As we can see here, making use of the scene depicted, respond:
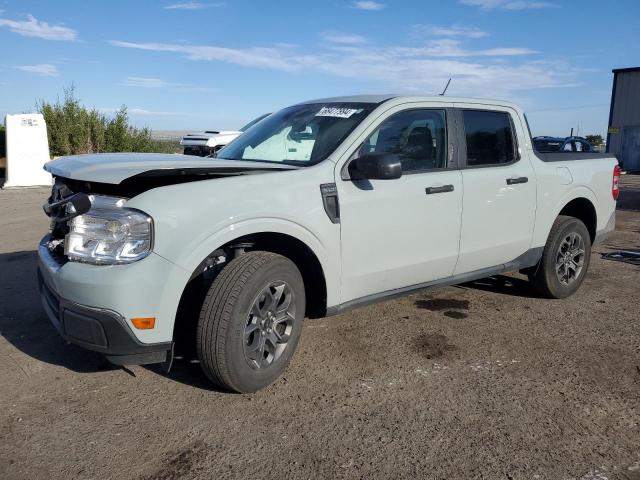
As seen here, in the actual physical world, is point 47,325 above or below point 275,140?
below

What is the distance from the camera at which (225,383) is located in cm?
324

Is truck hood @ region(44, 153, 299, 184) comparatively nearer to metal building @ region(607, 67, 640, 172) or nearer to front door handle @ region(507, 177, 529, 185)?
front door handle @ region(507, 177, 529, 185)

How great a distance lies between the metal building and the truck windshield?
28.8 metres

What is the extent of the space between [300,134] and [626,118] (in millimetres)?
30456

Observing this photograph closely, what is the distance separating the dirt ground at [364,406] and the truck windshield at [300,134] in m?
1.46

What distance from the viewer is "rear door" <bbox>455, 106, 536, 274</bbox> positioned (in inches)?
174

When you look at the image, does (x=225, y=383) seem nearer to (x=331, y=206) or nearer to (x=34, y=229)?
(x=331, y=206)

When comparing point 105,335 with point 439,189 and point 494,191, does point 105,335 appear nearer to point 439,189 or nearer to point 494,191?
point 439,189

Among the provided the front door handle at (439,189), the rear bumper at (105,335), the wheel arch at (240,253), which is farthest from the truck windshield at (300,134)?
the rear bumper at (105,335)

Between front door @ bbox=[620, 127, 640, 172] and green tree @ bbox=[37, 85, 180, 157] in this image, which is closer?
green tree @ bbox=[37, 85, 180, 157]

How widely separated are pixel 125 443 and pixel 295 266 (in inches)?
53.9

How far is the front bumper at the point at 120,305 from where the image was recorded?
9.34 ft

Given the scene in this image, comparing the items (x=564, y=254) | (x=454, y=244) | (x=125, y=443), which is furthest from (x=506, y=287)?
(x=125, y=443)

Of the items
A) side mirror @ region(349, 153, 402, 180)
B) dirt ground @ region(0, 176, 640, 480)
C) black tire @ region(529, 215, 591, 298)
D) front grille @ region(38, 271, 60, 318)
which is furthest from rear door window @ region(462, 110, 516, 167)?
front grille @ region(38, 271, 60, 318)
